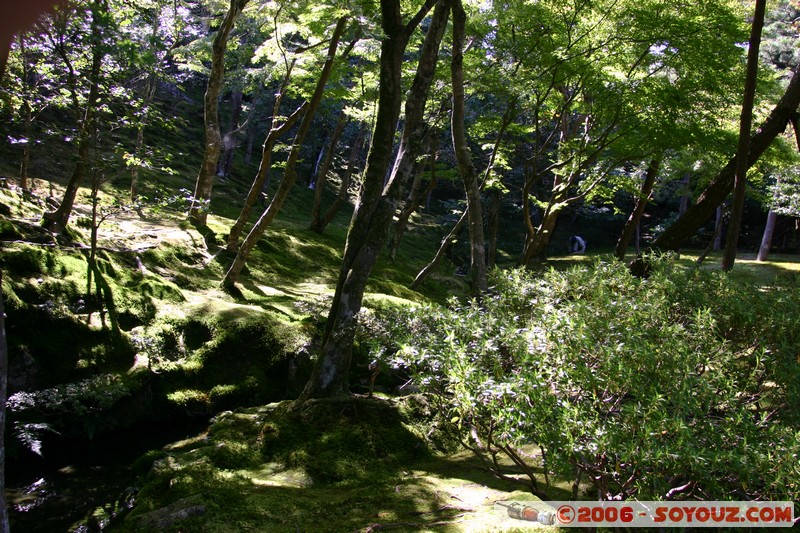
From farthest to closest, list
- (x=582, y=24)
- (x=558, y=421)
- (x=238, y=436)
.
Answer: (x=582, y=24) < (x=238, y=436) < (x=558, y=421)

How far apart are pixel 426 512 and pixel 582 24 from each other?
1004cm

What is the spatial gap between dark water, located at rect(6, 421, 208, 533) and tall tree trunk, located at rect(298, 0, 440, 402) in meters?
2.10

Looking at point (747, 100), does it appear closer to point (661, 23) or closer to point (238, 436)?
point (661, 23)

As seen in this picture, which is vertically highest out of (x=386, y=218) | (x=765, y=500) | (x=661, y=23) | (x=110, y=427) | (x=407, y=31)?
(x=661, y=23)

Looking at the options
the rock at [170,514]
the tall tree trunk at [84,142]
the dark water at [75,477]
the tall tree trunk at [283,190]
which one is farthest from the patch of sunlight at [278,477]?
the tall tree trunk at [283,190]

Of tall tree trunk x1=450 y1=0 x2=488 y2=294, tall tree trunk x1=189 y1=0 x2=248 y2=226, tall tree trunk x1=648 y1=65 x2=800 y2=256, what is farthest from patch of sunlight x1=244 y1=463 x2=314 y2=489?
tall tree trunk x1=189 y1=0 x2=248 y2=226

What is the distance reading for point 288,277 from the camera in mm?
12312

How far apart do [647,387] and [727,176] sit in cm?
804

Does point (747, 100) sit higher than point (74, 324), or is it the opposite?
point (747, 100)

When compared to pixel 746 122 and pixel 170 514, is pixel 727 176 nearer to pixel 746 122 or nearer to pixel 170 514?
pixel 746 122

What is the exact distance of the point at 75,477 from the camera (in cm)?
562

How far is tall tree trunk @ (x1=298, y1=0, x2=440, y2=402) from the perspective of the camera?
5738 mm

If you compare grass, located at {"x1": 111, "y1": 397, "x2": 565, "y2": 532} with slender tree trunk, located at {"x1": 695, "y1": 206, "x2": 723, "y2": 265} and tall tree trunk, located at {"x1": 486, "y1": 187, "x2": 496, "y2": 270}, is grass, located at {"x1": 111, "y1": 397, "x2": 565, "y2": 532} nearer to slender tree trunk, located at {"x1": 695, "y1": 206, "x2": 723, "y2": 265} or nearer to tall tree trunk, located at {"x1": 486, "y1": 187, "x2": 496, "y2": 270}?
slender tree trunk, located at {"x1": 695, "y1": 206, "x2": 723, "y2": 265}

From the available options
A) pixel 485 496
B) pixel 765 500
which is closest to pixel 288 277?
pixel 485 496
